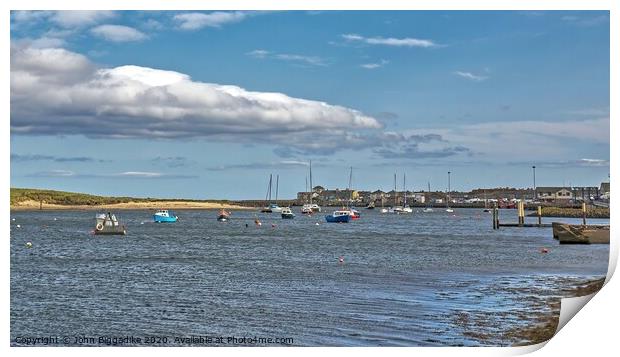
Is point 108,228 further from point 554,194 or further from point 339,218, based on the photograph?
point 554,194

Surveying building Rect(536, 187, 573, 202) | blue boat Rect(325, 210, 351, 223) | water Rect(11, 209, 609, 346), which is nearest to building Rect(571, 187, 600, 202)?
building Rect(536, 187, 573, 202)

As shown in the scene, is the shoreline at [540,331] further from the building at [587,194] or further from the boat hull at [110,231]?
the building at [587,194]

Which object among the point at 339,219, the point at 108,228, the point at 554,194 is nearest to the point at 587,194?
the point at 554,194

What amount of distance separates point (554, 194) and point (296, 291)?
132 metres

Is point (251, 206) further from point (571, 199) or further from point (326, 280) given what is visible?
Answer: point (326, 280)

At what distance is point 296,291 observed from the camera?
2466cm

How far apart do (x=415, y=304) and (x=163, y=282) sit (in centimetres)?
1043

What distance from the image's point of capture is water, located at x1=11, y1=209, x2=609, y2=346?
17.8 meters

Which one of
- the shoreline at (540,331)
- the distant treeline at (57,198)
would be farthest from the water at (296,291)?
the distant treeline at (57,198)

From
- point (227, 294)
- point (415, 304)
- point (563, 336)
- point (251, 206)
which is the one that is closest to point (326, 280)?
point (227, 294)

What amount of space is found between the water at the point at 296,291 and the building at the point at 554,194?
103 metres

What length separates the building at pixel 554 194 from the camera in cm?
14300

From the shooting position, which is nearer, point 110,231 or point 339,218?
point 110,231

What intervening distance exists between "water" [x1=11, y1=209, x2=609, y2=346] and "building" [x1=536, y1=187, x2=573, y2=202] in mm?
103295
